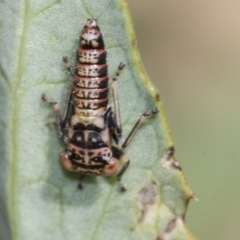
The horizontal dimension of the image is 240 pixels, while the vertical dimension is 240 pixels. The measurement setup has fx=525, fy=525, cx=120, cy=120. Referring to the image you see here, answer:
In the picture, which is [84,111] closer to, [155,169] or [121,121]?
[121,121]

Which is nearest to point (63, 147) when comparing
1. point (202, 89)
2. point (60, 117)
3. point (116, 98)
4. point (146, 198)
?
point (60, 117)

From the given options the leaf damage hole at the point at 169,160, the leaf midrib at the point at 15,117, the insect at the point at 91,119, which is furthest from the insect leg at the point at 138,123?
the leaf midrib at the point at 15,117

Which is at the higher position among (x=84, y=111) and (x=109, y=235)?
Answer: (x=84, y=111)

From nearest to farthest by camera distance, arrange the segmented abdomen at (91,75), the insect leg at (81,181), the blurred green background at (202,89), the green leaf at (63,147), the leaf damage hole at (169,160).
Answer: the green leaf at (63,147)
the segmented abdomen at (91,75)
the leaf damage hole at (169,160)
the insect leg at (81,181)
the blurred green background at (202,89)

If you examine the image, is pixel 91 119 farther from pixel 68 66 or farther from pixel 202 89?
pixel 202 89

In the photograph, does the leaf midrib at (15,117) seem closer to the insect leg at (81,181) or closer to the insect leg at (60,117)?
the insect leg at (60,117)

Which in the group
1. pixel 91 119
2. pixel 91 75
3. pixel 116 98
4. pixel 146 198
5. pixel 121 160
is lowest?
pixel 146 198

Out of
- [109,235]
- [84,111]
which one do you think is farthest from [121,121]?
[109,235]
